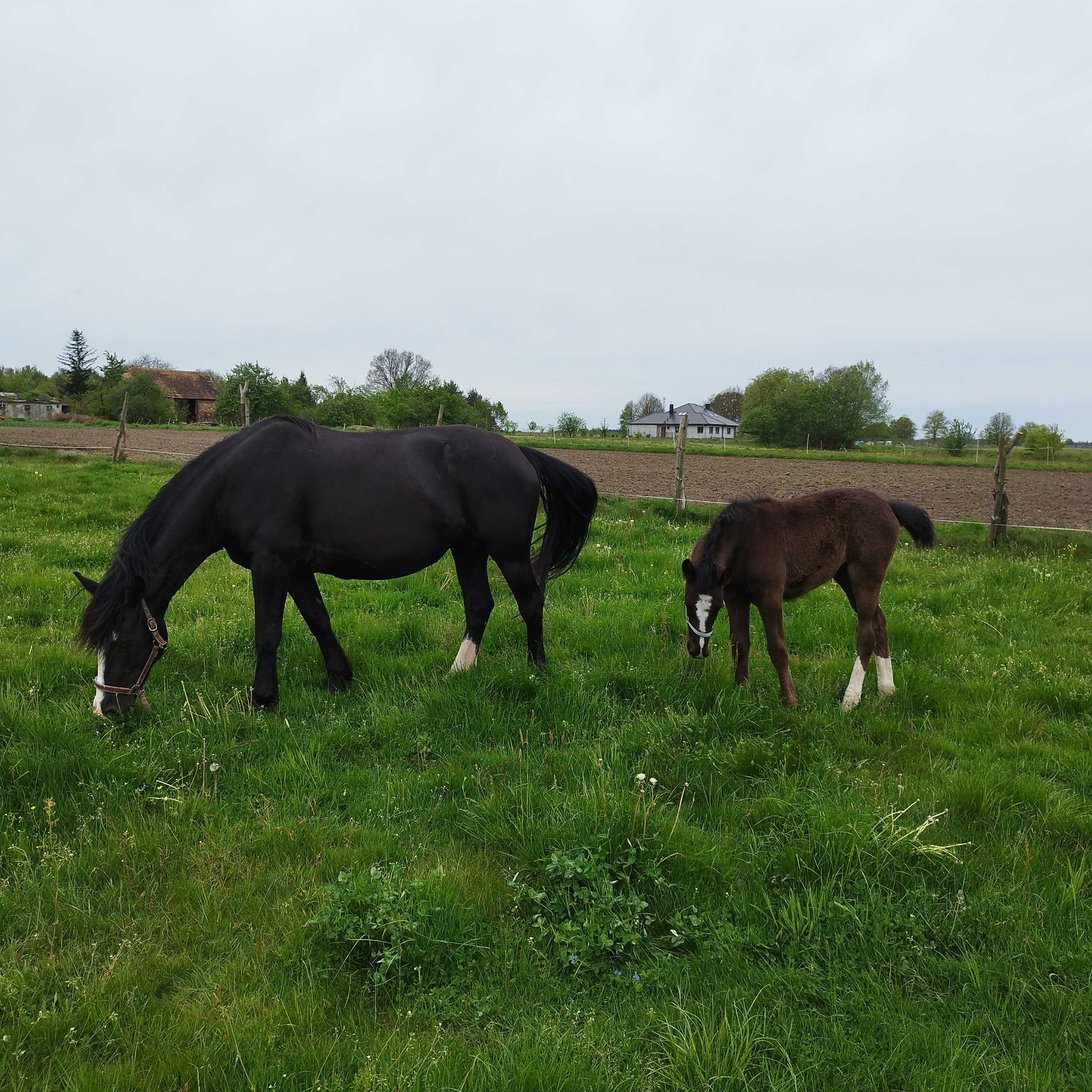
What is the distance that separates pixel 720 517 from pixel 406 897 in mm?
3440

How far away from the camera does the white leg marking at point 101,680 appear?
4.55m

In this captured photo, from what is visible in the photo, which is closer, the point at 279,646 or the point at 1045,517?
the point at 279,646

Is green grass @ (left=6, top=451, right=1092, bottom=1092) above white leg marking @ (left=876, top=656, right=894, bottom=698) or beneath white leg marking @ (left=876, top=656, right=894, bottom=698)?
beneath

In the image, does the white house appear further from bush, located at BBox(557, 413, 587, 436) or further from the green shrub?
the green shrub

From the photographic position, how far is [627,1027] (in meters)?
2.48

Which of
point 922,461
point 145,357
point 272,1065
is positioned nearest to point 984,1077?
point 272,1065

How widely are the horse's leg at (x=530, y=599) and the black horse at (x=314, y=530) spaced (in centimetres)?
1

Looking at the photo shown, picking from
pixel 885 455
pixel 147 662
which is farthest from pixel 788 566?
pixel 885 455

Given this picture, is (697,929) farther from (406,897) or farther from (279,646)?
(279,646)

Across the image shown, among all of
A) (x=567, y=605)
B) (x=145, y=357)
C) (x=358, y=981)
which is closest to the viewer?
(x=358, y=981)

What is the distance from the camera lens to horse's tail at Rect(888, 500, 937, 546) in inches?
223

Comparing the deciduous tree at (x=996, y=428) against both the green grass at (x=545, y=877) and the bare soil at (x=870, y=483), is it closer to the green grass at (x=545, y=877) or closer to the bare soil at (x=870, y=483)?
the bare soil at (x=870, y=483)

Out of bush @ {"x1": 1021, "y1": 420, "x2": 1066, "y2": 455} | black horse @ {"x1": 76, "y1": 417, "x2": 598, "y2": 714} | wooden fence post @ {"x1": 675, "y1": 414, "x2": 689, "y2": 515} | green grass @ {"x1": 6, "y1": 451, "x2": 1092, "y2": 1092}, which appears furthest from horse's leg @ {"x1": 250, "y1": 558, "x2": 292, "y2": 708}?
bush @ {"x1": 1021, "y1": 420, "x2": 1066, "y2": 455}

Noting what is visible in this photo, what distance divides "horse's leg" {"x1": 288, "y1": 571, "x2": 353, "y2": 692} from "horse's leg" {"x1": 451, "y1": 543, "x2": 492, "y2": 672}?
0.92 m
